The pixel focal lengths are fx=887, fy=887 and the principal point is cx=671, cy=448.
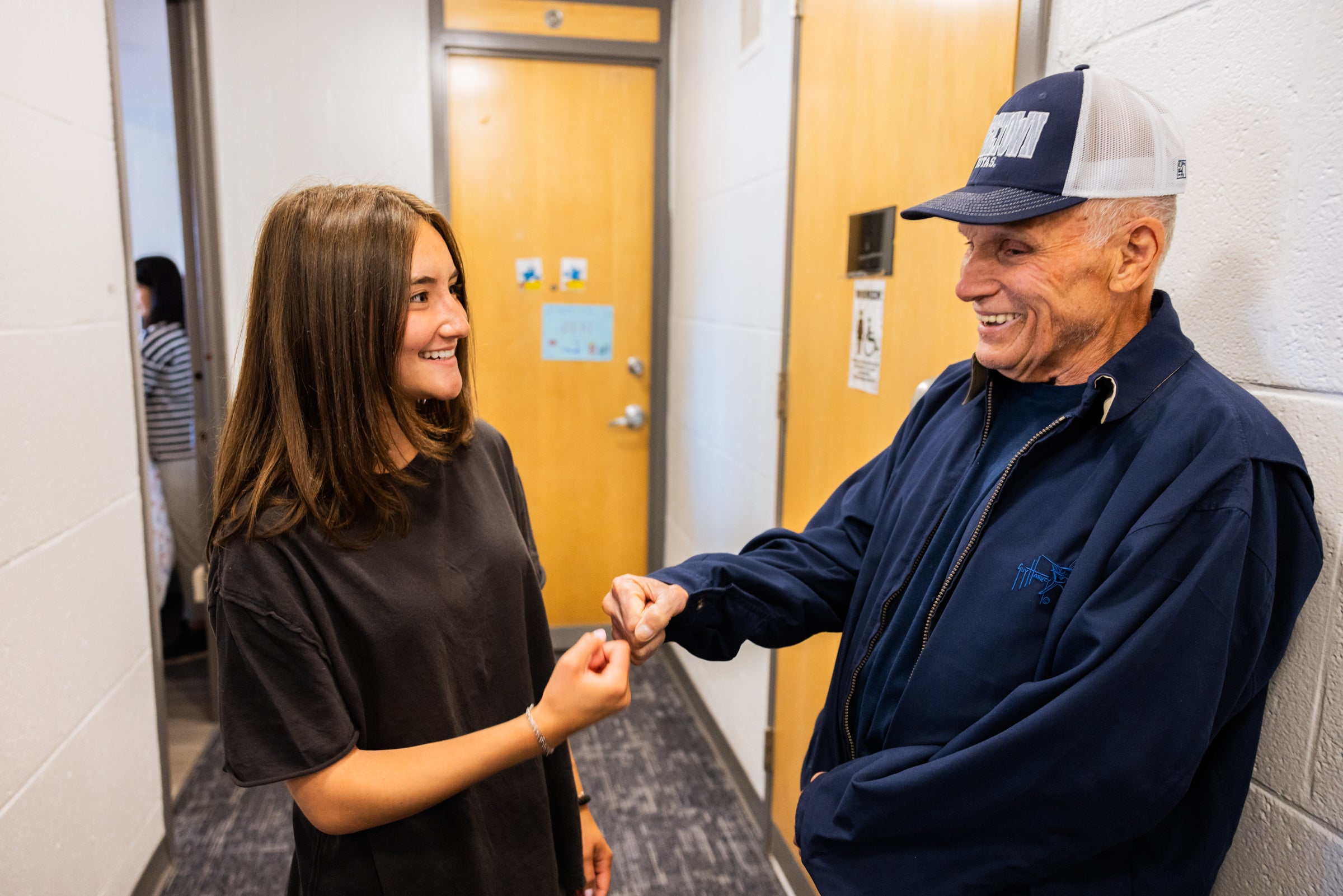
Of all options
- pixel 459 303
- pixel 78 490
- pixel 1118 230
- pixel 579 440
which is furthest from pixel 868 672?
pixel 579 440

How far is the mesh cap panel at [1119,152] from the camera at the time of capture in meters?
0.87

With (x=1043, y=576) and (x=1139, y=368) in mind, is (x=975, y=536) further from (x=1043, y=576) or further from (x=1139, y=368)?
(x=1139, y=368)

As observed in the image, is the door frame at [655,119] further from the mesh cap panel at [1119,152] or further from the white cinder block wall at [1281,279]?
the mesh cap panel at [1119,152]

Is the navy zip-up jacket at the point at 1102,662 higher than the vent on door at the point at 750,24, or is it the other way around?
the vent on door at the point at 750,24

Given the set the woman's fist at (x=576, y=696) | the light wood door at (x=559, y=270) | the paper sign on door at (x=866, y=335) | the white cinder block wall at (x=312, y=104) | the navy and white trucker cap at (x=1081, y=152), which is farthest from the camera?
the light wood door at (x=559, y=270)

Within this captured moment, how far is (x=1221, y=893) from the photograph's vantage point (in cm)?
102

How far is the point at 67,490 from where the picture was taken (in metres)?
1.68

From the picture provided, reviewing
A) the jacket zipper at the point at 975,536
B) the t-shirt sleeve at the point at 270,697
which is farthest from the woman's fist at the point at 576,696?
the jacket zipper at the point at 975,536

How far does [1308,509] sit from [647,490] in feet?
9.83

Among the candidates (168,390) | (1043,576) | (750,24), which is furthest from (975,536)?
(168,390)

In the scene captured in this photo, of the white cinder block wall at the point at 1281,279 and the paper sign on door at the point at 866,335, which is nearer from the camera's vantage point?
the white cinder block wall at the point at 1281,279

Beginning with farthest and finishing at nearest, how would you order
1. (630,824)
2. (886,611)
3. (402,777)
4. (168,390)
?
(168,390)
(630,824)
(886,611)
(402,777)

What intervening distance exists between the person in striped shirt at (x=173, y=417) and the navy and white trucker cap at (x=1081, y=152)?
2967 millimetres

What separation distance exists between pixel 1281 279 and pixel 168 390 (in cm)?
338
